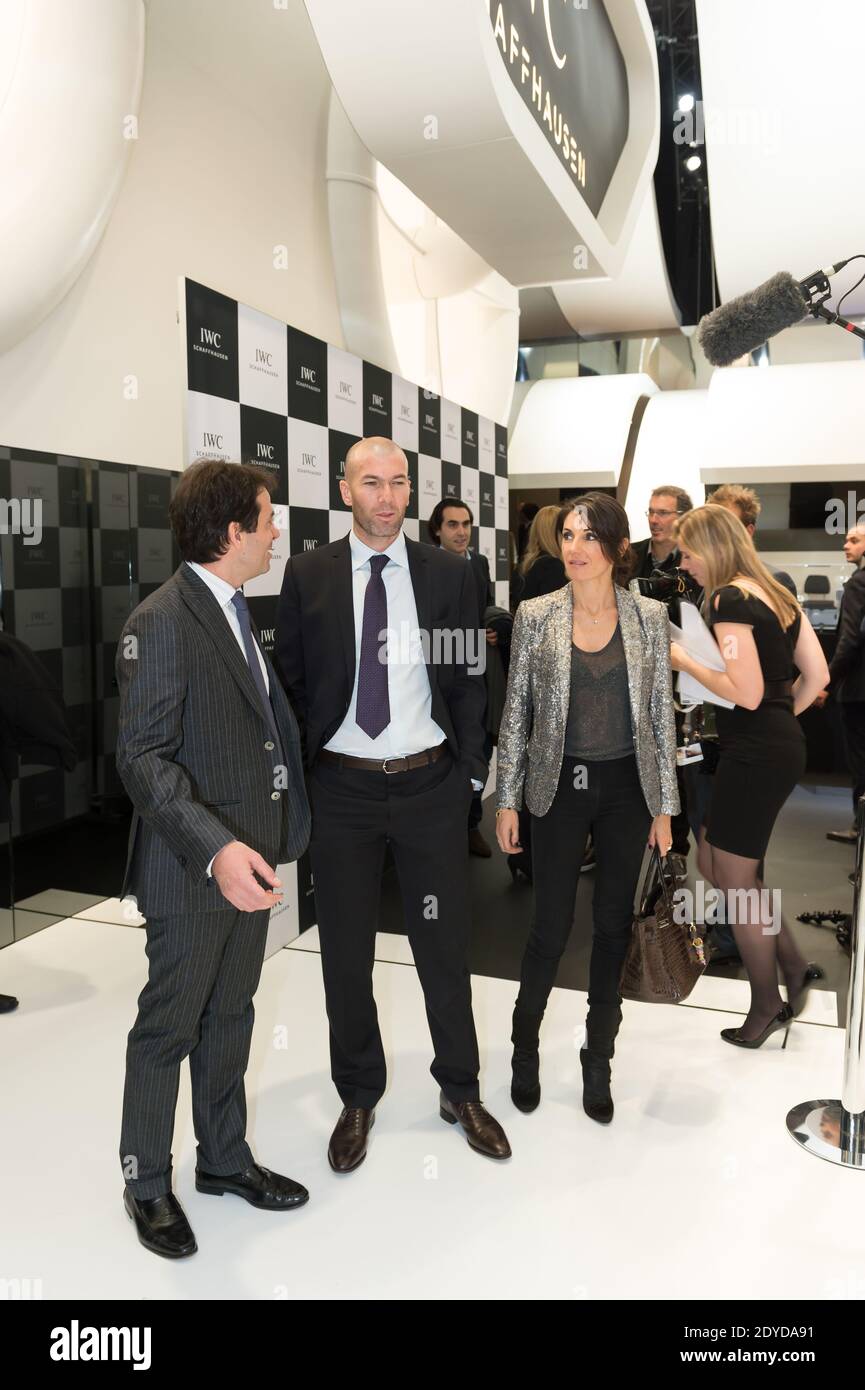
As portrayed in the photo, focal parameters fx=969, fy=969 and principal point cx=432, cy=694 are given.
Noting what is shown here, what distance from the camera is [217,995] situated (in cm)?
197

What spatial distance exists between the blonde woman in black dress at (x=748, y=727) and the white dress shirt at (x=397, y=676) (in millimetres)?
898

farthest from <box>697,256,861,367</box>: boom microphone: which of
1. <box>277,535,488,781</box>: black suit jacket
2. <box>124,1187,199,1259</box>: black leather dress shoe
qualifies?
<box>124,1187,199,1259</box>: black leather dress shoe

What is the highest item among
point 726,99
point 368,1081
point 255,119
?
point 726,99

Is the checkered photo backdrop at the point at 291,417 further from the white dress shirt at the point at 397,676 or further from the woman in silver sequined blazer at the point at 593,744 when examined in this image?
the woman in silver sequined blazer at the point at 593,744

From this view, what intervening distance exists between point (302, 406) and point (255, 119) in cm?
145

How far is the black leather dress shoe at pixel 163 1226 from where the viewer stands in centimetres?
188

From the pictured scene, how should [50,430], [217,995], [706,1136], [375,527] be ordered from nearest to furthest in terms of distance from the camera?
[217,995] → [375,527] → [706,1136] → [50,430]

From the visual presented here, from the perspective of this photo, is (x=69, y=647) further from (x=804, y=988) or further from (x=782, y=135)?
(x=782, y=135)

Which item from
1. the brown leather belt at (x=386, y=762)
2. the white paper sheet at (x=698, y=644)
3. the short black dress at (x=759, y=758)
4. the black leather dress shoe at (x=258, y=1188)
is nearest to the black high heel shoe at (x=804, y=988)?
the short black dress at (x=759, y=758)

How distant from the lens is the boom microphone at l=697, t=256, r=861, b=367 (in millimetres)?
2533

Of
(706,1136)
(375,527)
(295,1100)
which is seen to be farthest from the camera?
(295,1100)

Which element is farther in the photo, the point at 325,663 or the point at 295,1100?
the point at 295,1100

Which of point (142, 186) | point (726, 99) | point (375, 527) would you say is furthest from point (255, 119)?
point (726, 99)
